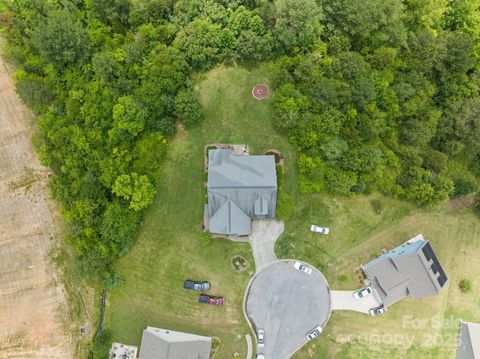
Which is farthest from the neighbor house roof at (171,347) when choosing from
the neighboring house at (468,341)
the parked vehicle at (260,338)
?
the neighboring house at (468,341)

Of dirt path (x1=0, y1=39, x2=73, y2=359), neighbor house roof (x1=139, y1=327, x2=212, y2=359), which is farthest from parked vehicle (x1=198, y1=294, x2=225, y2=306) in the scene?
dirt path (x1=0, y1=39, x2=73, y2=359)

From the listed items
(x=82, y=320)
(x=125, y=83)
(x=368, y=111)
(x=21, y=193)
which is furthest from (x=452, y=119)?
(x=21, y=193)

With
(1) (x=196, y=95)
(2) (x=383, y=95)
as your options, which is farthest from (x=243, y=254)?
(2) (x=383, y=95)

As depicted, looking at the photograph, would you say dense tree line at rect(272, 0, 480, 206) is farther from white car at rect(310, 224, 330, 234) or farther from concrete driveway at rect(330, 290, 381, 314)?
concrete driveway at rect(330, 290, 381, 314)

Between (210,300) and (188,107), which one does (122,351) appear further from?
(188,107)

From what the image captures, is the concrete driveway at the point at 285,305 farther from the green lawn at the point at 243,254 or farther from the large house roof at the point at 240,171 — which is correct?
the large house roof at the point at 240,171
